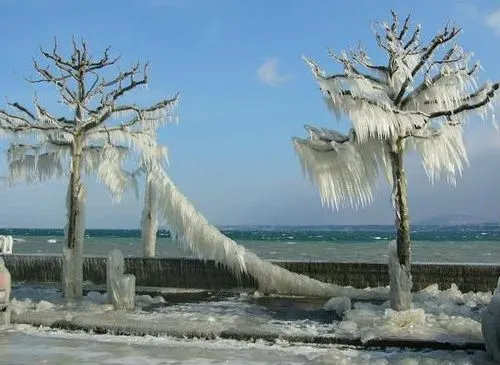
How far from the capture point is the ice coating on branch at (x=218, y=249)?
48.5ft

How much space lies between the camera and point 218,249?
15.0 m

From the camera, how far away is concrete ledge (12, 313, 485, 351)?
9125 millimetres

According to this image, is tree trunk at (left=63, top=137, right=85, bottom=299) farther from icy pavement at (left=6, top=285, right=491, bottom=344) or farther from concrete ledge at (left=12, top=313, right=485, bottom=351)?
concrete ledge at (left=12, top=313, right=485, bottom=351)

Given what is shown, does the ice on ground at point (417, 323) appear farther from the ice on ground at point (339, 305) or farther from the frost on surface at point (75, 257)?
the frost on surface at point (75, 257)

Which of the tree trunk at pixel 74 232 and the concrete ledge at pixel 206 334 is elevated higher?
the tree trunk at pixel 74 232

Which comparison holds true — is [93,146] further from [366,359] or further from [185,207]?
[366,359]

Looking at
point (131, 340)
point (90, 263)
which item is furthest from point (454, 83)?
point (90, 263)

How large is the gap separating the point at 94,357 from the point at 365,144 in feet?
22.2

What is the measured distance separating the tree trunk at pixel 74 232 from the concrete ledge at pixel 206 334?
209 cm

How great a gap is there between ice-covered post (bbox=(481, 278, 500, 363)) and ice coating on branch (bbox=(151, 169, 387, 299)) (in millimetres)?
6476

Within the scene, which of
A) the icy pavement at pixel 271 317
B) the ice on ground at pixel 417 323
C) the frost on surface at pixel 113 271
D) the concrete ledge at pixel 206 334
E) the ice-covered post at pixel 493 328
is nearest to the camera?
the ice-covered post at pixel 493 328

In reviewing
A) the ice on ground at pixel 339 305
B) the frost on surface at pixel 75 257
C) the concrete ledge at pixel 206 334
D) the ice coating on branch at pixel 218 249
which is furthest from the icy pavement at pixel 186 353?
the ice coating on branch at pixel 218 249

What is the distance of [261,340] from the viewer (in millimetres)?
9766

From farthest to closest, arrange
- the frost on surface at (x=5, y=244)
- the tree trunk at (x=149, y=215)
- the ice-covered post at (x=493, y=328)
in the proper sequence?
1. the frost on surface at (x=5, y=244)
2. the tree trunk at (x=149, y=215)
3. the ice-covered post at (x=493, y=328)
